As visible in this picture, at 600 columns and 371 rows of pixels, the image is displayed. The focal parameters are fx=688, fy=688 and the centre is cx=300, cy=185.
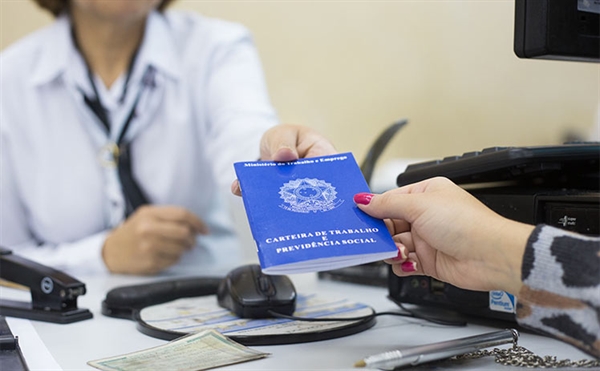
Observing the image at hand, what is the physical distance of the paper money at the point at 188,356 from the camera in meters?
0.55

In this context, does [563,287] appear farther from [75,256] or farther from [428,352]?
[75,256]

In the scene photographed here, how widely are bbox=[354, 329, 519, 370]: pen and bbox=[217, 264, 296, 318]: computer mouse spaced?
201 mm

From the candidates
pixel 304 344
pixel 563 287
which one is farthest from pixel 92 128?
pixel 563 287

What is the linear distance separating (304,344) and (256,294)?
0.35 feet

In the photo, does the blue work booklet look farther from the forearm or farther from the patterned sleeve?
the forearm

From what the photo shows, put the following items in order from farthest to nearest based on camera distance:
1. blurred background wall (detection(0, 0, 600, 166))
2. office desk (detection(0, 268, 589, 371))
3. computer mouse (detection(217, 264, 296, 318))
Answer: blurred background wall (detection(0, 0, 600, 166))
computer mouse (detection(217, 264, 296, 318))
office desk (detection(0, 268, 589, 371))

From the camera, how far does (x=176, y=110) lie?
5.11ft

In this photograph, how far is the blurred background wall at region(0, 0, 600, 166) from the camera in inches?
89.4

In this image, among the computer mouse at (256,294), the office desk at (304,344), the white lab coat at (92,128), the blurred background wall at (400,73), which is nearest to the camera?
the office desk at (304,344)

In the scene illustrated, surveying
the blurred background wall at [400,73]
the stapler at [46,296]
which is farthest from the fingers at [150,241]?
the blurred background wall at [400,73]

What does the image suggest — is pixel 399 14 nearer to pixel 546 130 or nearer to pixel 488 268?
pixel 546 130

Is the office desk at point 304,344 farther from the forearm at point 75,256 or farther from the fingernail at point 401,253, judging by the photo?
the forearm at point 75,256

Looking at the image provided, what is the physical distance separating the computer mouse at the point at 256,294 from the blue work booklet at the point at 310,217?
123 mm

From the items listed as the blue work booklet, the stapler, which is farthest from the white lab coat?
the blue work booklet
